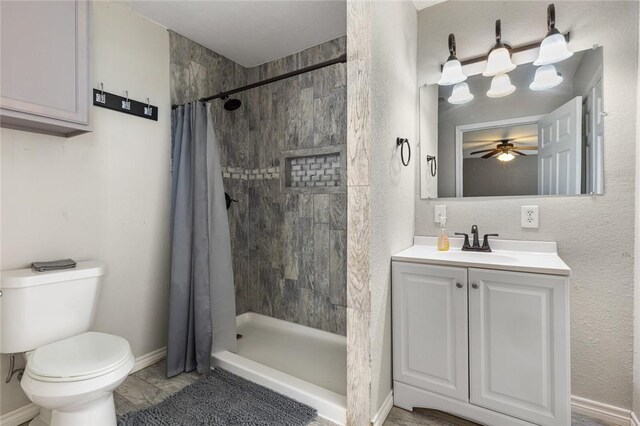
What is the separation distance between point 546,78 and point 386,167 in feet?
3.52

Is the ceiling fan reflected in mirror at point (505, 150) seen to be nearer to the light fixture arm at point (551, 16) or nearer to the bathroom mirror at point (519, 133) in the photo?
the bathroom mirror at point (519, 133)

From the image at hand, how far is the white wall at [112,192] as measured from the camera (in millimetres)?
1669

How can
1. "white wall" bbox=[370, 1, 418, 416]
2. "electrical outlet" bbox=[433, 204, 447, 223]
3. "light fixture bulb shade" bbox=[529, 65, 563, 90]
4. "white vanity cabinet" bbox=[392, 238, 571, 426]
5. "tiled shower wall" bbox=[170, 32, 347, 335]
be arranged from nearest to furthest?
"white vanity cabinet" bbox=[392, 238, 571, 426] → "white wall" bbox=[370, 1, 418, 416] → "light fixture bulb shade" bbox=[529, 65, 563, 90] → "electrical outlet" bbox=[433, 204, 447, 223] → "tiled shower wall" bbox=[170, 32, 347, 335]

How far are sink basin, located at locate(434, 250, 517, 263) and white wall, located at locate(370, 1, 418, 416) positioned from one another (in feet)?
0.86

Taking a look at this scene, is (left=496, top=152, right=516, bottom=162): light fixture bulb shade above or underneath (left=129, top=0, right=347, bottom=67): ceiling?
underneath

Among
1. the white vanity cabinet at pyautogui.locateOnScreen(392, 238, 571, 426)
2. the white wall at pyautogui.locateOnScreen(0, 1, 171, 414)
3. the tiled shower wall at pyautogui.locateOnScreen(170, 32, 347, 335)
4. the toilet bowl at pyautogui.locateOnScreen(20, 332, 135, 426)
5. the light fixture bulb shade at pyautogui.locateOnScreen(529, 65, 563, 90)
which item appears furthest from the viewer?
the tiled shower wall at pyautogui.locateOnScreen(170, 32, 347, 335)

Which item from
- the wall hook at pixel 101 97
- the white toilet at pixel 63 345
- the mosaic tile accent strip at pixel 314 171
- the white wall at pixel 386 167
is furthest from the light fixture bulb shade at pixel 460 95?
the white toilet at pixel 63 345

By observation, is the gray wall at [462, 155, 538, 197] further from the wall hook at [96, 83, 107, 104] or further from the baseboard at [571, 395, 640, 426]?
the wall hook at [96, 83, 107, 104]

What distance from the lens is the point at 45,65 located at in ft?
4.87

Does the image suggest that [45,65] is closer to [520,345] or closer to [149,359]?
[149,359]

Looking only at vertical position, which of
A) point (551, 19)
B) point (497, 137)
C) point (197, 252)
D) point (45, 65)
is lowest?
point (197, 252)

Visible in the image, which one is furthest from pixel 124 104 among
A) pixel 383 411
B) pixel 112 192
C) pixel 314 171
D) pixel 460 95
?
pixel 383 411

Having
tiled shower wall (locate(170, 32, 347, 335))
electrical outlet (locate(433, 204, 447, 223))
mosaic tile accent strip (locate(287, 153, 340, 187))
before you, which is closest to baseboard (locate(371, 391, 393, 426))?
tiled shower wall (locate(170, 32, 347, 335))

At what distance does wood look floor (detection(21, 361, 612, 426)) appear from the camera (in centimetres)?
165
